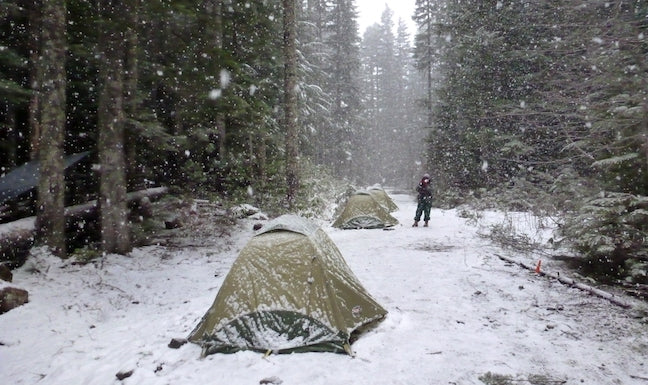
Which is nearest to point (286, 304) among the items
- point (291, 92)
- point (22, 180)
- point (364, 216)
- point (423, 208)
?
point (22, 180)

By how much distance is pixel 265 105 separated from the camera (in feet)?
38.9

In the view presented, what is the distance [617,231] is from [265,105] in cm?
958

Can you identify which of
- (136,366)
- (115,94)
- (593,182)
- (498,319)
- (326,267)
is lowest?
(136,366)

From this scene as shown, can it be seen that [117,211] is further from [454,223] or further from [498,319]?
[454,223]

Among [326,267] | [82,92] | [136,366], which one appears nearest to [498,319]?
[326,267]

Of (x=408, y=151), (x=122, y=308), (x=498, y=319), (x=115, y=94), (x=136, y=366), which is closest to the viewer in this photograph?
(x=136, y=366)

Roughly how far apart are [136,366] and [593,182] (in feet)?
32.1

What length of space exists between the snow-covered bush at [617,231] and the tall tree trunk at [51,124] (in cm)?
1076

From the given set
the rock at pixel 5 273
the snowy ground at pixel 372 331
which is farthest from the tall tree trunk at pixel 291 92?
the rock at pixel 5 273

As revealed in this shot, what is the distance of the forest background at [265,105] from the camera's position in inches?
302

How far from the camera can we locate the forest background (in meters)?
7.68

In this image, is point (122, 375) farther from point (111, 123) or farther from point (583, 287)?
point (583, 287)

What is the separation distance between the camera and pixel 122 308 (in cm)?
705

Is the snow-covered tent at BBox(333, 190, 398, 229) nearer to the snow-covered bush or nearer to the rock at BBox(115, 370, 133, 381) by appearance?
the snow-covered bush
